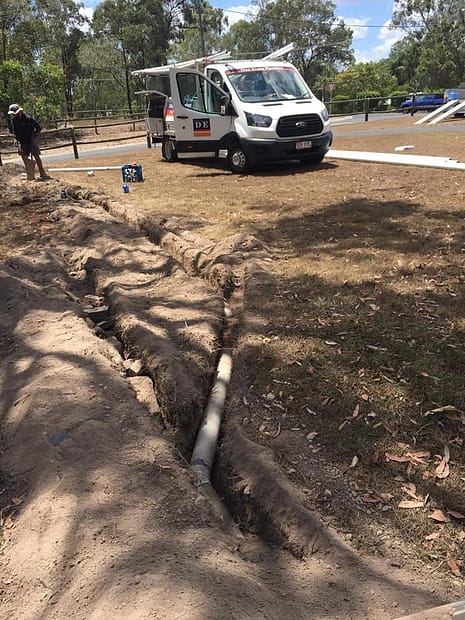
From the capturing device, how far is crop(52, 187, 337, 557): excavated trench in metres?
2.74

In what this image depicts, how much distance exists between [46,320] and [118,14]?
50865mm

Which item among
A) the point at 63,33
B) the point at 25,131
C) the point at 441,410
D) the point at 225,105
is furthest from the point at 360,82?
the point at 441,410

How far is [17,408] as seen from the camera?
3371 mm

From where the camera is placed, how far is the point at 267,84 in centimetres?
1200

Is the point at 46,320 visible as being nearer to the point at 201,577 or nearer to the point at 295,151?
the point at 201,577

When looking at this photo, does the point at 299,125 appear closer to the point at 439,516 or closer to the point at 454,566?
the point at 439,516

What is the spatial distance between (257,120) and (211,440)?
9141mm

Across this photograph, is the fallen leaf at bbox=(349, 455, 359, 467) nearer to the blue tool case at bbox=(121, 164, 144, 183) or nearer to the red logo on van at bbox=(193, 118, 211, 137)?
the blue tool case at bbox=(121, 164, 144, 183)

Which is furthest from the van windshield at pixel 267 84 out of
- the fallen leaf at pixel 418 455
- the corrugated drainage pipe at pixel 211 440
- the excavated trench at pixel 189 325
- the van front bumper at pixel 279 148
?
the fallen leaf at pixel 418 455

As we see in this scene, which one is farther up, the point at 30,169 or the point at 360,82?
the point at 360,82

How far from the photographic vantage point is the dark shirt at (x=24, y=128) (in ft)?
37.9

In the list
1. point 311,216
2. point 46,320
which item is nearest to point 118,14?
point 311,216

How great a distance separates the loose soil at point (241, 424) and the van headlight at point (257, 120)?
16.5ft

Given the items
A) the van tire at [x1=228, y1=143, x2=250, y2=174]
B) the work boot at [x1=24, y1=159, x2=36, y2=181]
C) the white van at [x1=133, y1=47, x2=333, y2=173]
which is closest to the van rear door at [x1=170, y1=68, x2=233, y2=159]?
the white van at [x1=133, y1=47, x2=333, y2=173]
